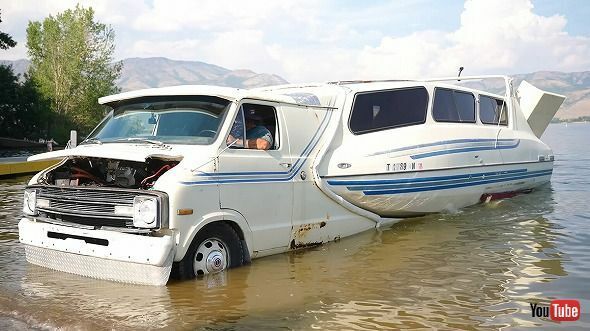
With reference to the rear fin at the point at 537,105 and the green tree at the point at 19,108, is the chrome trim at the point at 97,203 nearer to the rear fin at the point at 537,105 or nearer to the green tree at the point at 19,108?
the rear fin at the point at 537,105

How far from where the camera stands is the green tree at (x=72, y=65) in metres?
48.7

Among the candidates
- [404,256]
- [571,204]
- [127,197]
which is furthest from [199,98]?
[571,204]

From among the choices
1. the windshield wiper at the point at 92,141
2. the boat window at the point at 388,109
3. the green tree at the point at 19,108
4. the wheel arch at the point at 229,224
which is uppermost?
the green tree at the point at 19,108

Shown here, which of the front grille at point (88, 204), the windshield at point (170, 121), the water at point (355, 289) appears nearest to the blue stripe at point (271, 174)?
the windshield at point (170, 121)

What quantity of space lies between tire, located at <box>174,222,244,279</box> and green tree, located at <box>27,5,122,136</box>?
4683cm

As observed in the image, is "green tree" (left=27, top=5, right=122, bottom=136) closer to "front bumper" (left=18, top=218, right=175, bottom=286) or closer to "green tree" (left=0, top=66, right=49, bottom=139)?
"green tree" (left=0, top=66, right=49, bottom=139)

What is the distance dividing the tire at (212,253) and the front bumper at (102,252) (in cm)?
35

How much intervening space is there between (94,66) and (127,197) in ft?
159

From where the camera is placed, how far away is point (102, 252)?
543cm

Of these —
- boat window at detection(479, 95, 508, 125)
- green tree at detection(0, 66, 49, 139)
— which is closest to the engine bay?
boat window at detection(479, 95, 508, 125)

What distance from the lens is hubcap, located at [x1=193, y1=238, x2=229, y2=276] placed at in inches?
229

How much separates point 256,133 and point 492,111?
18.7ft

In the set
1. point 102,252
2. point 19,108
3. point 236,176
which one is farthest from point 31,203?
point 19,108

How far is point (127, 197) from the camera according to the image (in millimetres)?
5367
